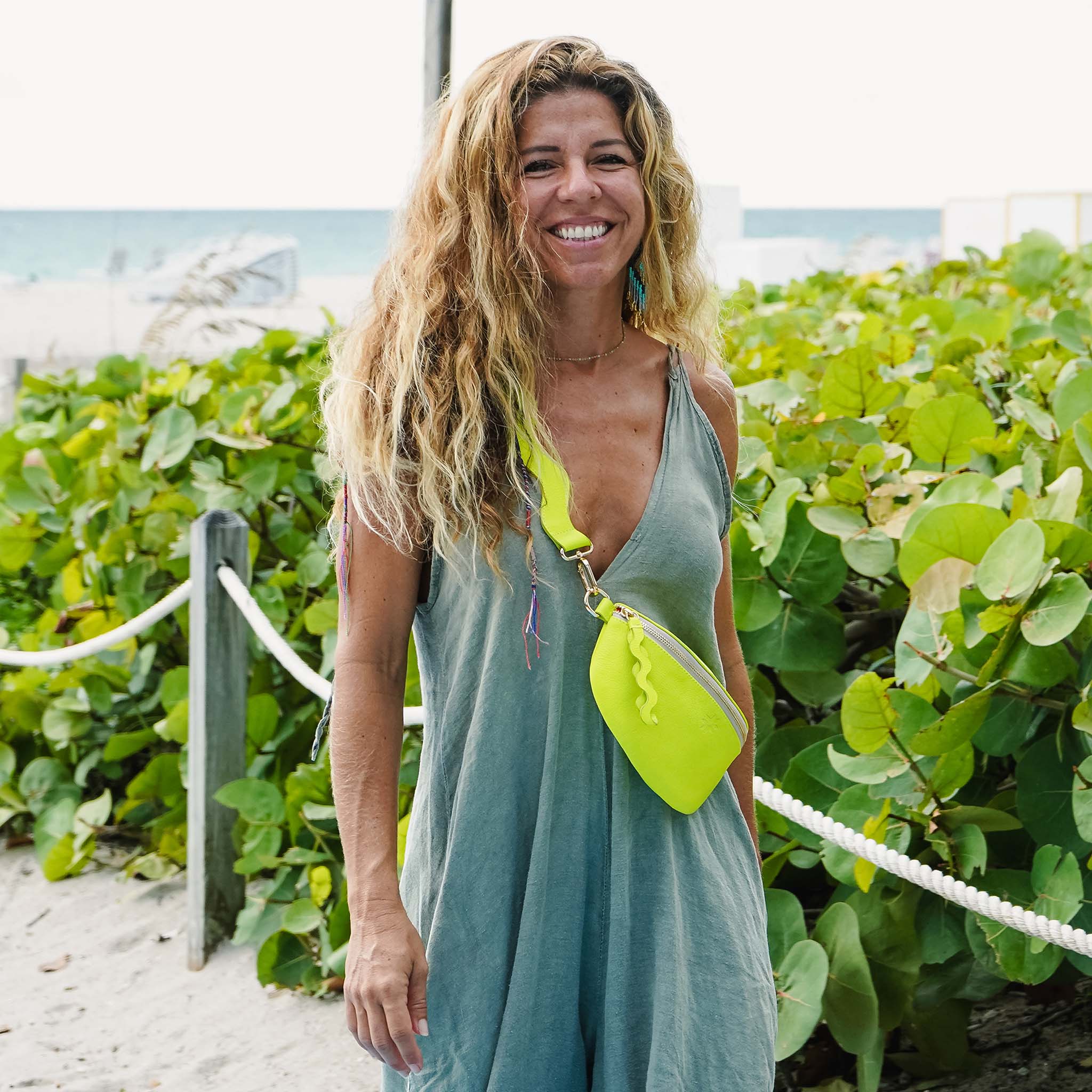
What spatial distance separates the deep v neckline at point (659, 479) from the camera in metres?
1.32

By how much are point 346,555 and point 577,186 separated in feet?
1.49

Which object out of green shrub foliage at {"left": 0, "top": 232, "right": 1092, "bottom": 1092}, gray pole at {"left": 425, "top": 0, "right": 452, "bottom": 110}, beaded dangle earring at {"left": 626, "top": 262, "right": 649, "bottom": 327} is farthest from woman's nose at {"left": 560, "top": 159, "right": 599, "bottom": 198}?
gray pole at {"left": 425, "top": 0, "right": 452, "bottom": 110}

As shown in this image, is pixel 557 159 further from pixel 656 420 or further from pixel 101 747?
pixel 101 747

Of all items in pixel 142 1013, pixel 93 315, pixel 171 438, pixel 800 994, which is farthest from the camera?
pixel 93 315

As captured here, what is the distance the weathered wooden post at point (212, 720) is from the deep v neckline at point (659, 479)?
180 cm

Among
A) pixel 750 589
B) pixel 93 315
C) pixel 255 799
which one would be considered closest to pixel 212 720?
pixel 255 799

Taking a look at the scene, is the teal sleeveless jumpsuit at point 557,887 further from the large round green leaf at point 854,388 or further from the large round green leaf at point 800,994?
the large round green leaf at point 854,388

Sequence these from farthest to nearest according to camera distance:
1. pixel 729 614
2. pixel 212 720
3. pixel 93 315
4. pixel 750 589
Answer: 1. pixel 93 315
2. pixel 212 720
3. pixel 750 589
4. pixel 729 614

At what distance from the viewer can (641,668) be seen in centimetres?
126

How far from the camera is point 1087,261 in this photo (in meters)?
4.23

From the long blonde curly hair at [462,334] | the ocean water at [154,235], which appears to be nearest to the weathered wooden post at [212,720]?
the long blonde curly hair at [462,334]

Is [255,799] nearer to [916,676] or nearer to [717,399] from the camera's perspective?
[916,676]

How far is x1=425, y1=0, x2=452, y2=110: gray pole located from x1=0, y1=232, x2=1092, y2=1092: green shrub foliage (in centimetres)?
101

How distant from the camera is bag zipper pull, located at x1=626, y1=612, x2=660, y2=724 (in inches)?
49.6
